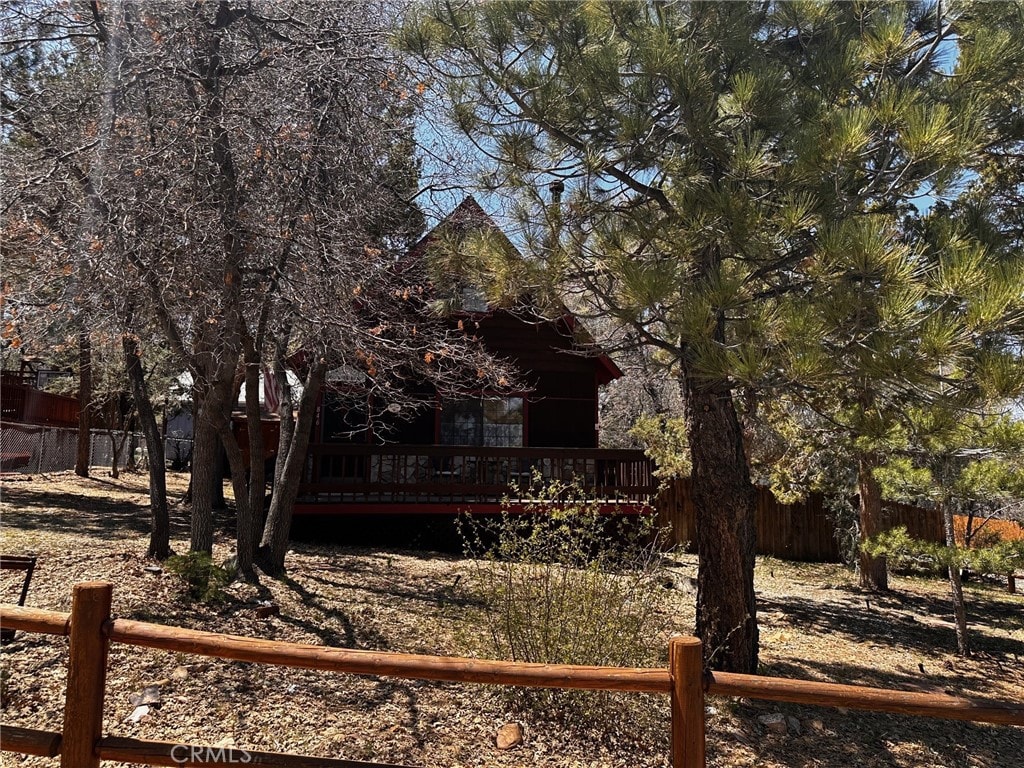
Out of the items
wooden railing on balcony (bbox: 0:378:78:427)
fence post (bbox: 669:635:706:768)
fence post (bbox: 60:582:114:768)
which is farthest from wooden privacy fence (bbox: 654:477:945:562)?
wooden railing on balcony (bbox: 0:378:78:427)

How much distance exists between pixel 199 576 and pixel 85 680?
3436mm

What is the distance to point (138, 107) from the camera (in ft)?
18.1

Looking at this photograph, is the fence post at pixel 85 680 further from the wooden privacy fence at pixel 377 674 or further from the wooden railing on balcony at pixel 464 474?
the wooden railing on balcony at pixel 464 474

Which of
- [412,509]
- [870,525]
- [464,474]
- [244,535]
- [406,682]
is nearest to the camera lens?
[406,682]

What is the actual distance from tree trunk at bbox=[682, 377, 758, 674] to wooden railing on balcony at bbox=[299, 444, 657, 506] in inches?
199

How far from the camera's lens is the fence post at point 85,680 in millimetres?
3027

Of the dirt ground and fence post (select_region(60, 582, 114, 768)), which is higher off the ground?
fence post (select_region(60, 582, 114, 768))

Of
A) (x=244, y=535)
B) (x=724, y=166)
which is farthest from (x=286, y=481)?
(x=724, y=166)

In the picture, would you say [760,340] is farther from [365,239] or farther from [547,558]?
[365,239]

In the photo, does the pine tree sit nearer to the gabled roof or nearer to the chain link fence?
the gabled roof

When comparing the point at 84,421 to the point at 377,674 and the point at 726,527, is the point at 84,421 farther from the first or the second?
the point at 377,674

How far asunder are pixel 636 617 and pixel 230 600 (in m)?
3.82

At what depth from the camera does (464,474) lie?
1198cm

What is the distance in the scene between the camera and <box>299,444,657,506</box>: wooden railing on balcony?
11.7m
